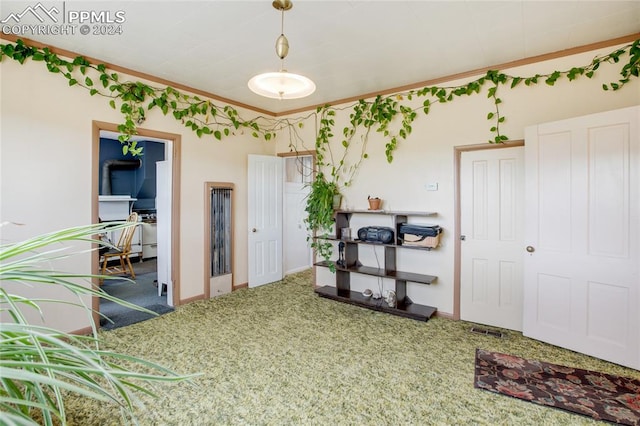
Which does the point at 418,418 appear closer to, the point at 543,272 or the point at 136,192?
the point at 543,272

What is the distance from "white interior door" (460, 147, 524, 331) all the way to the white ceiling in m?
1.05

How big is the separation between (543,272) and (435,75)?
234 centimetres

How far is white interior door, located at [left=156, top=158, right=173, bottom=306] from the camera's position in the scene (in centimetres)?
425

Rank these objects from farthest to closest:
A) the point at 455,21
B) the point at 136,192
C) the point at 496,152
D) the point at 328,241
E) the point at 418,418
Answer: the point at 136,192 → the point at 328,241 → the point at 496,152 → the point at 455,21 → the point at 418,418

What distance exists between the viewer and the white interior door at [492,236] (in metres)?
3.40

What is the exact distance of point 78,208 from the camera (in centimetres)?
328

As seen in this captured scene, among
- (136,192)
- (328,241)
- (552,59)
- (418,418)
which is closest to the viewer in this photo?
(418,418)

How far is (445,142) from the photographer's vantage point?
3789 millimetres

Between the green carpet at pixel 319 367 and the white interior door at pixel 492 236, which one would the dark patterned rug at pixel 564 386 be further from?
the white interior door at pixel 492 236

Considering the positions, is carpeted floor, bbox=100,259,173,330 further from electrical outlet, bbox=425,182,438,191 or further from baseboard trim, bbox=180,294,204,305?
electrical outlet, bbox=425,182,438,191

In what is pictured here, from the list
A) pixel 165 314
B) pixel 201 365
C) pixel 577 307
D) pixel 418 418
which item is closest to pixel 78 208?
pixel 165 314

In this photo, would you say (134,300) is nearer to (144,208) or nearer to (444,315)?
(144,208)

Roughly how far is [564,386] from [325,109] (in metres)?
4.04

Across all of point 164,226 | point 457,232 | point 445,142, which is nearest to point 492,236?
point 457,232
